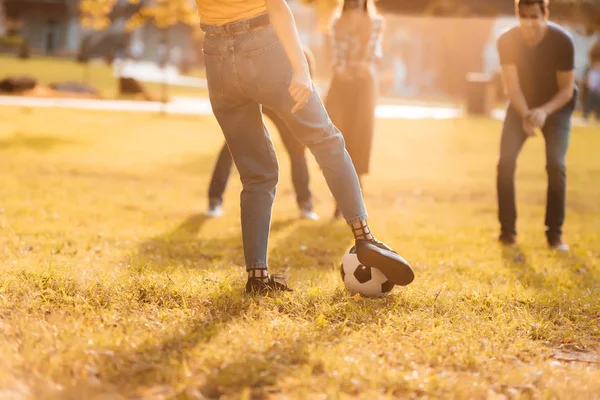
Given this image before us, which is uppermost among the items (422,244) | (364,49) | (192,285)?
(364,49)

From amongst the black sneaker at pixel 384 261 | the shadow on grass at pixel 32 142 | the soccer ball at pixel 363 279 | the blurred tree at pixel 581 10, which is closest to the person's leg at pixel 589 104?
the blurred tree at pixel 581 10

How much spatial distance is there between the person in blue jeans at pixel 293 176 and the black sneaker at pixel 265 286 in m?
3.40

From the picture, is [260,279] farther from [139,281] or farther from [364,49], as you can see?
[364,49]

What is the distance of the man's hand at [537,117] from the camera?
21.5 feet

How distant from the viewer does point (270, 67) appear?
4121mm

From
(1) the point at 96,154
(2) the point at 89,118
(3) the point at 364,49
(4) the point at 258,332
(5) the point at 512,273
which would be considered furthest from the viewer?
(2) the point at 89,118

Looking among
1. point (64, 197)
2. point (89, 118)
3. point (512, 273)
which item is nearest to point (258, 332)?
point (512, 273)

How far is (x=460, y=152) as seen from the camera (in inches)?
665

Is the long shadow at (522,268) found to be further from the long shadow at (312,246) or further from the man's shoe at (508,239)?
the long shadow at (312,246)

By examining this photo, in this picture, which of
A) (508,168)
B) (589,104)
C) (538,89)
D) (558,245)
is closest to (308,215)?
(508,168)

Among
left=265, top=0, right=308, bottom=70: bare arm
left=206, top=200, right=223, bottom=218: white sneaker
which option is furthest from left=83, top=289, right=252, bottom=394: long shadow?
left=206, top=200, right=223, bottom=218: white sneaker

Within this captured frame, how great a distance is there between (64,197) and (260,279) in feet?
15.8

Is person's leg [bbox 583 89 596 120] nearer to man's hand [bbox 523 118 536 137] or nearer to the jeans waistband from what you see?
man's hand [bbox 523 118 536 137]

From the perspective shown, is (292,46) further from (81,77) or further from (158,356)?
(81,77)
